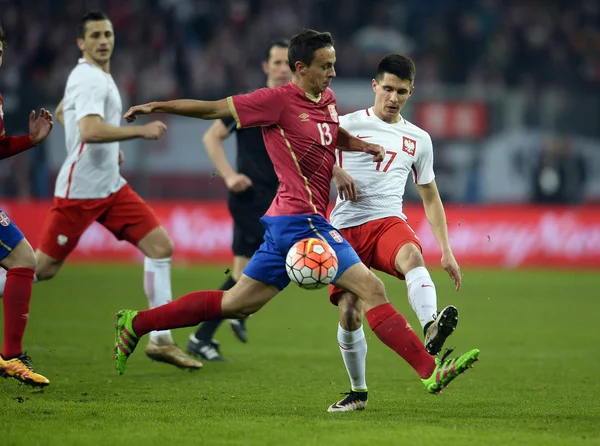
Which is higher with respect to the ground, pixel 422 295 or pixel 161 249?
pixel 422 295

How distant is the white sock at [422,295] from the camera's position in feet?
19.6

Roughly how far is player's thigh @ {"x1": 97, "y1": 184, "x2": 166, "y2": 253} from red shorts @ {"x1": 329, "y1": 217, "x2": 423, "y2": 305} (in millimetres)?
1927

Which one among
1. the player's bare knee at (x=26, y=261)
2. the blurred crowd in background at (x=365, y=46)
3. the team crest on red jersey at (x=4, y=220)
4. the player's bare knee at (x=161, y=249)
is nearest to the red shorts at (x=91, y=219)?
the player's bare knee at (x=161, y=249)

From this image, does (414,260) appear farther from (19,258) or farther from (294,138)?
(19,258)

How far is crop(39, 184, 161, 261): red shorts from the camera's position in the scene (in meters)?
7.64

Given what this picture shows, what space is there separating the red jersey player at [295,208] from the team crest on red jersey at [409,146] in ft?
2.14

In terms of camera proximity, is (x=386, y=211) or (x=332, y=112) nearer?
(x=332, y=112)

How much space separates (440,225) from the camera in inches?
253

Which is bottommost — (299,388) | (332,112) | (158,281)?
(299,388)

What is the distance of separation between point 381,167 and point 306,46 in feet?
3.99

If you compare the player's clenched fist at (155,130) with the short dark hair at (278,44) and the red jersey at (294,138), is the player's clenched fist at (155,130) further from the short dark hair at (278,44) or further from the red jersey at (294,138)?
the short dark hair at (278,44)

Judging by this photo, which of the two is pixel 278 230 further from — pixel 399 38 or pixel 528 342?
pixel 399 38

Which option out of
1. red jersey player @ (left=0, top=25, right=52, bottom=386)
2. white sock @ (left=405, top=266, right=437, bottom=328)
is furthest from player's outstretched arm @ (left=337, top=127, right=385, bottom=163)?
red jersey player @ (left=0, top=25, right=52, bottom=386)

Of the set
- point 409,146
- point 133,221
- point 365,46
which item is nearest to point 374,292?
point 409,146
